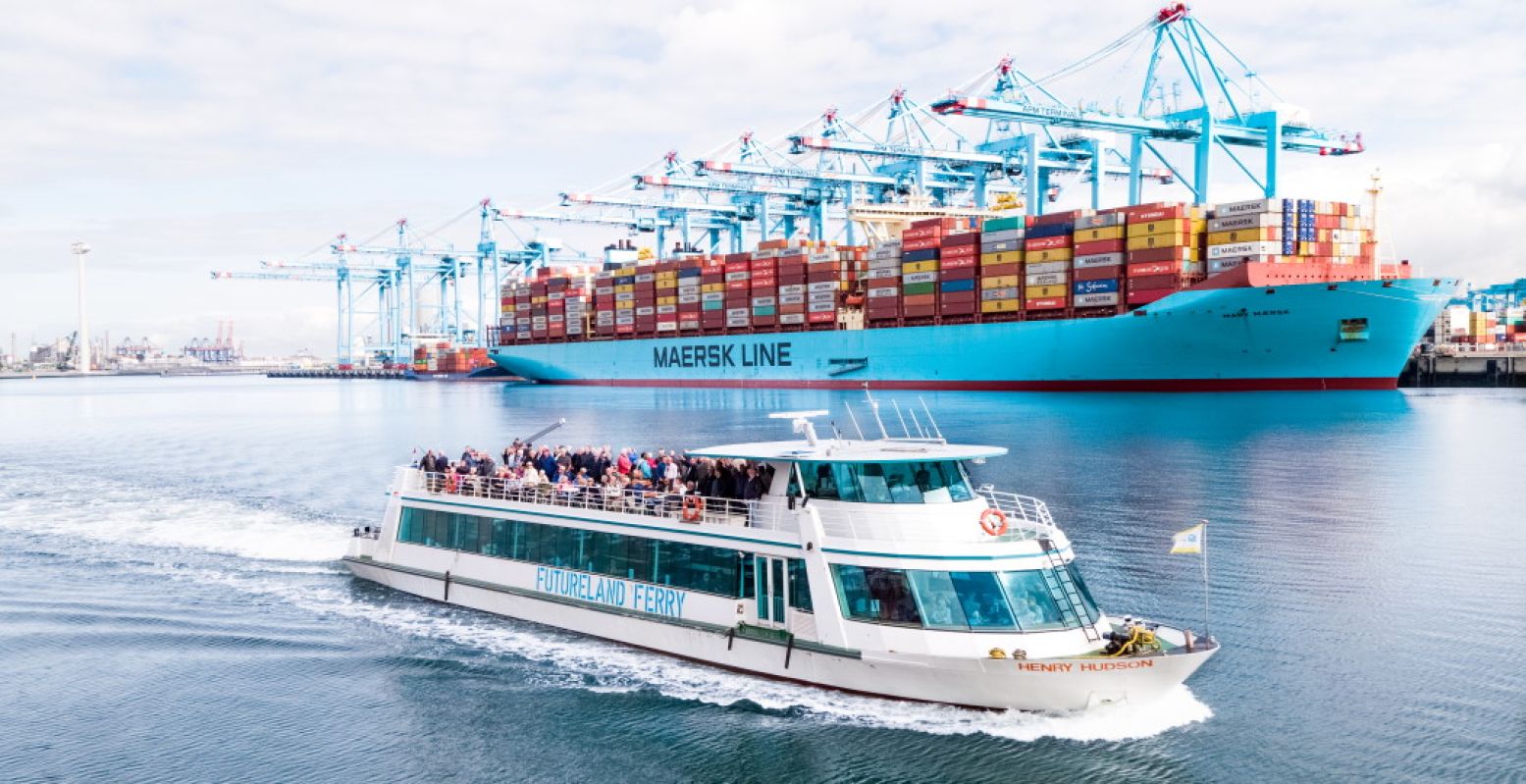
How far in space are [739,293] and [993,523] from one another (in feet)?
277

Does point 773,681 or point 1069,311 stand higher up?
point 1069,311

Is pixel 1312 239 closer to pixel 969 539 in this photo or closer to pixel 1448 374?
pixel 1448 374

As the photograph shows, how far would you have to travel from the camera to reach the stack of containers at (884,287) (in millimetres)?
86625

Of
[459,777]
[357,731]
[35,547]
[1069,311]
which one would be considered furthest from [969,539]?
[1069,311]

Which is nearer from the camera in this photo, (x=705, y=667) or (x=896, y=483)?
(x=896, y=483)

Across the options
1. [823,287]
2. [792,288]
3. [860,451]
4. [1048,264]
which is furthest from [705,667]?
[792,288]

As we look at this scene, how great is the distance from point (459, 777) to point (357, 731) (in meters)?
2.41

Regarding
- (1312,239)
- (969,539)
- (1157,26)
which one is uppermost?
(1157,26)

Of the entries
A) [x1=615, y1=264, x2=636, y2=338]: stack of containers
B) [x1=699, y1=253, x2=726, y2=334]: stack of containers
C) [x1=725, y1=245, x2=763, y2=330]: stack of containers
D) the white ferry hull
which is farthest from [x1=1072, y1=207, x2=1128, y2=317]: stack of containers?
the white ferry hull

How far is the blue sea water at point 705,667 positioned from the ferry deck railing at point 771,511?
7.79ft

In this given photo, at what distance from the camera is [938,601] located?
15.2m

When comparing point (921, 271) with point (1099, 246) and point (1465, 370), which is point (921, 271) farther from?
point (1465, 370)

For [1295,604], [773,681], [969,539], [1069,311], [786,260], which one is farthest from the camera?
[786,260]

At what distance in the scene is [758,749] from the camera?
14.9 metres
